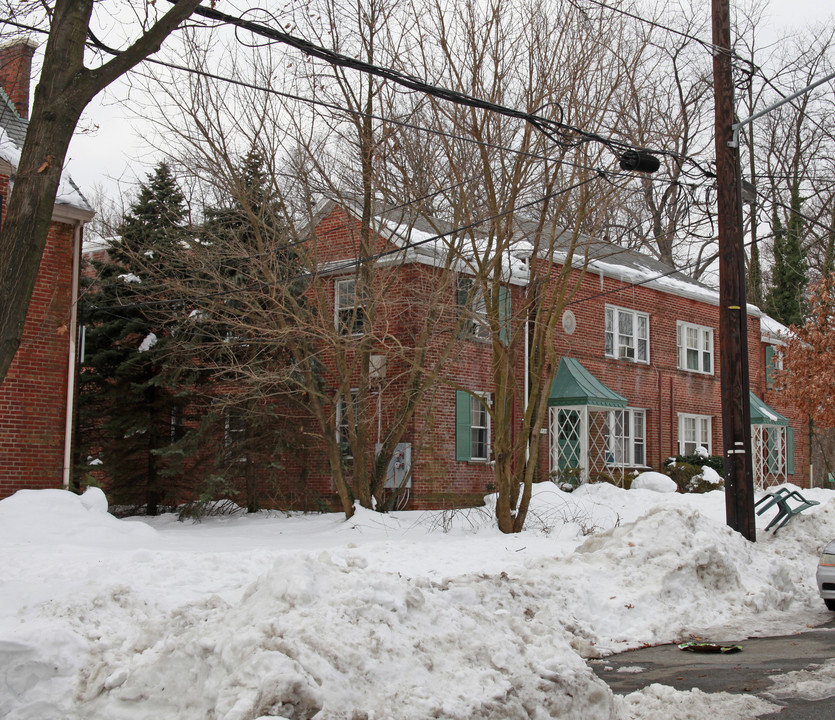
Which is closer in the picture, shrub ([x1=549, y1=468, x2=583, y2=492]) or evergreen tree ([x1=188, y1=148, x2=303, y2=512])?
evergreen tree ([x1=188, y1=148, x2=303, y2=512])

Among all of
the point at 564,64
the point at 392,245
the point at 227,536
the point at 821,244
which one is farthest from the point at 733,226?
the point at 821,244

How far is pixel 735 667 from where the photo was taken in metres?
7.72

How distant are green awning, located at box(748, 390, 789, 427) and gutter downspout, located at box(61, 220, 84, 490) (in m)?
19.5

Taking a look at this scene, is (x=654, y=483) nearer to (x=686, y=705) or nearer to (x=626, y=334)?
(x=626, y=334)

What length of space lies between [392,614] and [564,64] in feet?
34.9

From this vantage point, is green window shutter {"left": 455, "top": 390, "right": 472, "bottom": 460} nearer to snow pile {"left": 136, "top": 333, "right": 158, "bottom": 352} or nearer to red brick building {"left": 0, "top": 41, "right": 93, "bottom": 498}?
snow pile {"left": 136, "top": 333, "right": 158, "bottom": 352}

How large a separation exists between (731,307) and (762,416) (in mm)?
14632

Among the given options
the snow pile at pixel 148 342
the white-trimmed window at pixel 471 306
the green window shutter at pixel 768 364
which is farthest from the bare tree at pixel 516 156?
the green window shutter at pixel 768 364

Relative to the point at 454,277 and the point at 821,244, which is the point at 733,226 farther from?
the point at 821,244

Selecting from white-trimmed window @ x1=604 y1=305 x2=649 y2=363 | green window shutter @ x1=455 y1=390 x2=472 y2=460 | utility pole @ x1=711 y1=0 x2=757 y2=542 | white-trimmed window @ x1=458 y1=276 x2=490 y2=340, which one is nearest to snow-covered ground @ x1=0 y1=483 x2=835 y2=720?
utility pole @ x1=711 y1=0 x2=757 y2=542

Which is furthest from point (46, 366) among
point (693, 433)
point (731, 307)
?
point (693, 433)

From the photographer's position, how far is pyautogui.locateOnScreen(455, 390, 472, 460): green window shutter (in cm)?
2005

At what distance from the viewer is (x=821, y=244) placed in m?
38.7

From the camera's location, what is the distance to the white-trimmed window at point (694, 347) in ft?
88.5
